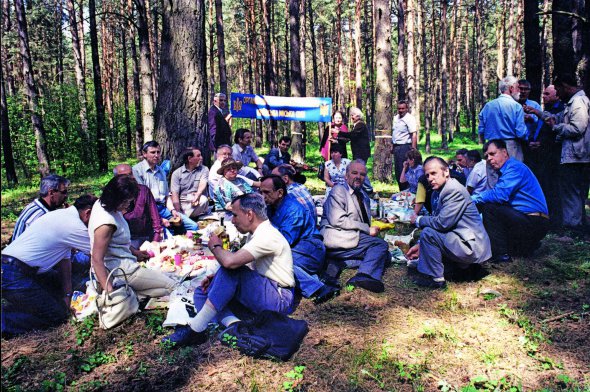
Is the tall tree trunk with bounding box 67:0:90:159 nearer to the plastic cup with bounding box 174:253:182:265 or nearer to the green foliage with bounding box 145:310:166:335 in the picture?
the plastic cup with bounding box 174:253:182:265

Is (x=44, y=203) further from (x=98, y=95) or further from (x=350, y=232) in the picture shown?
(x=98, y=95)

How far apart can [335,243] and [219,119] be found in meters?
5.37

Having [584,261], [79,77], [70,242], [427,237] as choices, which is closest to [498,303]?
[427,237]

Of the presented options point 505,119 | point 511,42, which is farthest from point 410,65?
point 505,119

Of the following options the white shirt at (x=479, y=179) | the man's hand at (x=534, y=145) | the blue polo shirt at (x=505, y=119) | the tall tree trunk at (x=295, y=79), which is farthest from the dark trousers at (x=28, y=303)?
the tall tree trunk at (x=295, y=79)

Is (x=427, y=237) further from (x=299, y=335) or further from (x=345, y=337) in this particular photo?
(x=299, y=335)

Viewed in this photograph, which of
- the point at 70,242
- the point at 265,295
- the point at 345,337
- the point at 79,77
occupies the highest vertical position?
the point at 79,77

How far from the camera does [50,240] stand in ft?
13.7

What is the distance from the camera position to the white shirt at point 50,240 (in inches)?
161

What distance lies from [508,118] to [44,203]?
6.34 meters

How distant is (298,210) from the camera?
5.20 m

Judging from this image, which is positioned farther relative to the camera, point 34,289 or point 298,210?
point 298,210

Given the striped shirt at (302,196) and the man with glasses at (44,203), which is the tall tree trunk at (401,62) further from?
the man with glasses at (44,203)

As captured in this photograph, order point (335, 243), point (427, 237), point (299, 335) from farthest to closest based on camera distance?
1. point (335, 243)
2. point (427, 237)
3. point (299, 335)
